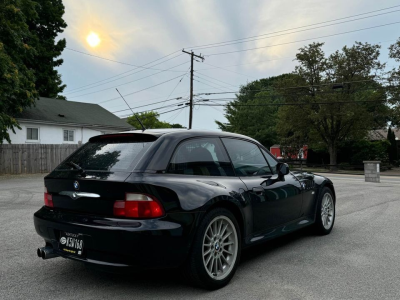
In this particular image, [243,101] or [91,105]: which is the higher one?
[243,101]

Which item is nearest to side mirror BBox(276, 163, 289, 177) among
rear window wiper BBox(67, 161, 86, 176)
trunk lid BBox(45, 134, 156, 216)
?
trunk lid BBox(45, 134, 156, 216)

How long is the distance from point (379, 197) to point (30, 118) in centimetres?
2519

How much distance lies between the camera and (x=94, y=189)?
323 centimetres

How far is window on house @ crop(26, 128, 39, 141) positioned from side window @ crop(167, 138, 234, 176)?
26.9 meters

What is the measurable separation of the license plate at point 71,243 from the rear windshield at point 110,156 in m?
0.65

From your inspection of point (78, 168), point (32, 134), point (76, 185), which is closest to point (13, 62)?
point (32, 134)

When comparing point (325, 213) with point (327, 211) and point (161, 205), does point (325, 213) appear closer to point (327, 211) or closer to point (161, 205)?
point (327, 211)

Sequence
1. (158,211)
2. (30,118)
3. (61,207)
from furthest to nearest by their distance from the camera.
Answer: (30,118) → (61,207) → (158,211)

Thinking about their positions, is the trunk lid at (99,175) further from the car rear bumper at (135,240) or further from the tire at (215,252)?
the tire at (215,252)

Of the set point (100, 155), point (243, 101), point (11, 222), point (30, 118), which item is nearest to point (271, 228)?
point (100, 155)

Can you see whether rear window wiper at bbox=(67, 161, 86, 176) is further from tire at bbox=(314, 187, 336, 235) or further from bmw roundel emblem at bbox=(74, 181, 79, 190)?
tire at bbox=(314, 187, 336, 235)

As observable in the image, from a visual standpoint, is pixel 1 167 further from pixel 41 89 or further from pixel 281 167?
pixel 281 167

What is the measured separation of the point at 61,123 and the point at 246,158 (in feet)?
90.0

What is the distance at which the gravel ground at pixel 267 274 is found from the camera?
10.7 ft
